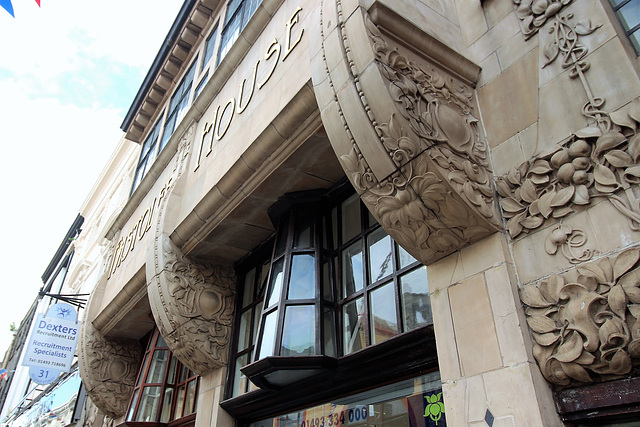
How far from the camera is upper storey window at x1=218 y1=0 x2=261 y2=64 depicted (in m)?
8.98

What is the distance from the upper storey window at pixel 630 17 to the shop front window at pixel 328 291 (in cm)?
257

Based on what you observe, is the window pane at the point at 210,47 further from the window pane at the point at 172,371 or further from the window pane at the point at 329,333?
the window pane at the point at 329,333

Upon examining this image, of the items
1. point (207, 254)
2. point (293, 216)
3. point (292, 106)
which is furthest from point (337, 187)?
point (207, 254)

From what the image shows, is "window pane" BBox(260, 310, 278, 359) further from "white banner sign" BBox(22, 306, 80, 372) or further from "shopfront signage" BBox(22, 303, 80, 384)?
"shopfront signage" BBox(22, 303, 80, 384)

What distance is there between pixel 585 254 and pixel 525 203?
0.61 metres

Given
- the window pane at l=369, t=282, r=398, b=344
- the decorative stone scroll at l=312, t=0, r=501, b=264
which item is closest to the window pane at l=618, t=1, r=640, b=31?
the decorative stone scroll at l=312, t=0, r=501, b=264

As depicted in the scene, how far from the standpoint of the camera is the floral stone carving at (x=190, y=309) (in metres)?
7.06

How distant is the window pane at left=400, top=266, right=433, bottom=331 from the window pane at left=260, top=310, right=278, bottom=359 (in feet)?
5.24

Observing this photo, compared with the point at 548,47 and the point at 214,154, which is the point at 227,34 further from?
the point at 548,47

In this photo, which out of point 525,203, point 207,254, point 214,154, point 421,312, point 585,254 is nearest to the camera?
point 585,254

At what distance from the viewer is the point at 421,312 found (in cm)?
436

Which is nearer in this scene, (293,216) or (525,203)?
(525,203)

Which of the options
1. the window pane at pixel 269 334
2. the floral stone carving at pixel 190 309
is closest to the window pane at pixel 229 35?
the floral stone carving at pixel 190 309

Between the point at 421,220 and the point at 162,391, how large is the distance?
7369mm
